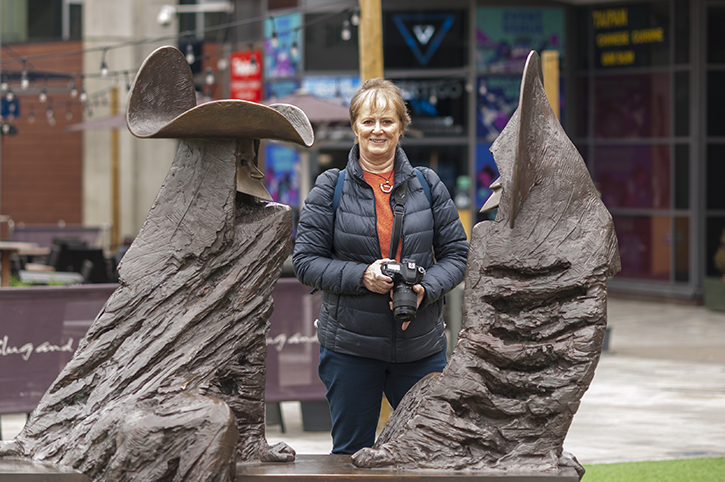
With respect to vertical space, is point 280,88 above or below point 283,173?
above

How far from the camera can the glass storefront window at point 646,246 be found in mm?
15477

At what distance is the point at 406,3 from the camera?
52.3 feet

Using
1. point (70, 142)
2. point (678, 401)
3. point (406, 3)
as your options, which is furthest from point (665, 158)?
point (70, 142)

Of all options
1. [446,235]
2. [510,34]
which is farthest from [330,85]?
[446,235]

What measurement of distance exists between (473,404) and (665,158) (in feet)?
42.4

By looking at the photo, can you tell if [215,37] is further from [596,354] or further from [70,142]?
[596,354]

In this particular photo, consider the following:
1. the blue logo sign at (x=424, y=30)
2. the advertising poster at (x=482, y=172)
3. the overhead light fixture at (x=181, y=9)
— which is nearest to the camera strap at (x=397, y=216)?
the advertising poster at (x=482, y=172)

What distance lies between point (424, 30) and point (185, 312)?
43.4ft

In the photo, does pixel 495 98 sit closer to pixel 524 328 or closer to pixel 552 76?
pixel 552 76

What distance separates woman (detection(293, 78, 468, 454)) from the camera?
143 inches

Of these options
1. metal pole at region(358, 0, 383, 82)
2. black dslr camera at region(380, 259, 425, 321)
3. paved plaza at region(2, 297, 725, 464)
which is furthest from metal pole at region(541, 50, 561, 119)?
black dslr camera at region(380, 259, 425, 321)

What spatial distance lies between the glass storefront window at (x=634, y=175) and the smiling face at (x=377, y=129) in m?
12.7

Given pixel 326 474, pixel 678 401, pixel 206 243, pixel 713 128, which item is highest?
pixel 713 128

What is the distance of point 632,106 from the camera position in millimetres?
15859
